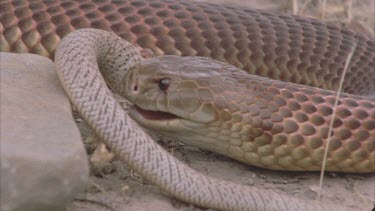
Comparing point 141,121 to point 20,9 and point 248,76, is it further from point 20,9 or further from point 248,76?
point 20,9

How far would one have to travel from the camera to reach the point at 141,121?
376 centimetres

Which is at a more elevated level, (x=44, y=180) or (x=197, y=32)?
(x=44, y=180)

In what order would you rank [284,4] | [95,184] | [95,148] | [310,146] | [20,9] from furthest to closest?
[284,4], [20,9], [310,146], [95,148], [95,184]

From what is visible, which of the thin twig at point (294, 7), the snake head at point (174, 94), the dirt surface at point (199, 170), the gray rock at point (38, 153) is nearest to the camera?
the gray rock at point (38, 153)

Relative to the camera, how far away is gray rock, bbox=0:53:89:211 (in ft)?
8.56

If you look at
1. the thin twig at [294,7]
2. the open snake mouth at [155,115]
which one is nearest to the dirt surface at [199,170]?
the open snake mouth at [155,115]

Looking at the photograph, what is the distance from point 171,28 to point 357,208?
168cm

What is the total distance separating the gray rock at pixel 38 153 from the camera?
2609 millimetres

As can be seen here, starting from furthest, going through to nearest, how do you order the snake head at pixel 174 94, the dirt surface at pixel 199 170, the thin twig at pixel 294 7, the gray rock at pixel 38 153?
1. the thin twig at pixel 294 7
2. the snake head at pixel 174 94
3. the dirt surface at pixel 199 170
4. the gray rock at pixel 38 153

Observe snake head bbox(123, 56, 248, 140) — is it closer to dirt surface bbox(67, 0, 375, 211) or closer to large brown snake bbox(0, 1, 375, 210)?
large brown snake bbox(0, 1, 375, 210)

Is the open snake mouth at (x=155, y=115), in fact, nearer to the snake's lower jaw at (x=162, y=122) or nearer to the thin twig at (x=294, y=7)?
the snake's lower jaw at (x=162, y=122)

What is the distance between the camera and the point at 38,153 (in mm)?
2666

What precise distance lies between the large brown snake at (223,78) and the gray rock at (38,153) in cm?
21

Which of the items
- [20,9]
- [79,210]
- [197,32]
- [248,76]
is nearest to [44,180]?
[79,210]
